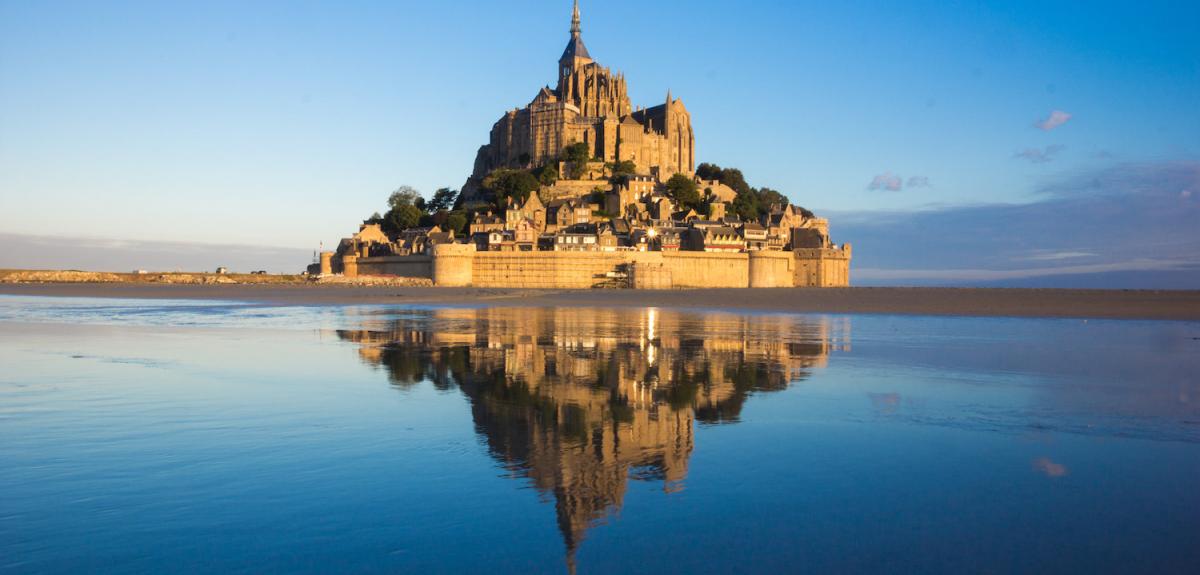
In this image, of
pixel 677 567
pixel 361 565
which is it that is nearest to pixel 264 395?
pixel 361 565

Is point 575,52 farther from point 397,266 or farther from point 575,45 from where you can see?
point 397,266

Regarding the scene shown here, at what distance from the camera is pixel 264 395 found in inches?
386

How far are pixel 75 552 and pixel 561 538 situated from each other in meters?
2.66

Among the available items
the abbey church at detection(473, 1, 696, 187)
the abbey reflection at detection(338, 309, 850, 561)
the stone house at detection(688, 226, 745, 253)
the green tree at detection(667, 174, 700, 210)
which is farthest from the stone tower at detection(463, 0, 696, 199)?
the abbey reflection at detection(338, 309, 850, 561)

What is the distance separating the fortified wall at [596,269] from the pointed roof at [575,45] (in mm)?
34903

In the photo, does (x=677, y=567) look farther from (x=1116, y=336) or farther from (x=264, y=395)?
(x=1116, y=336)

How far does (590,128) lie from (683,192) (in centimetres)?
1184

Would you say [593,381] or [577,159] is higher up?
[577,159]

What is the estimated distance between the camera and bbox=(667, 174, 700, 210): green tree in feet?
241

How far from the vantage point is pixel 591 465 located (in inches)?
255

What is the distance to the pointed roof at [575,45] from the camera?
86.8m

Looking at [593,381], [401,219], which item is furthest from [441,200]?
[593,381]

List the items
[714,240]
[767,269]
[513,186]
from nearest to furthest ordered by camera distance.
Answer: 1. [767,269]
2. [714,240]
3. [513,186]

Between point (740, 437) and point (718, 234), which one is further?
point (718, 234)
